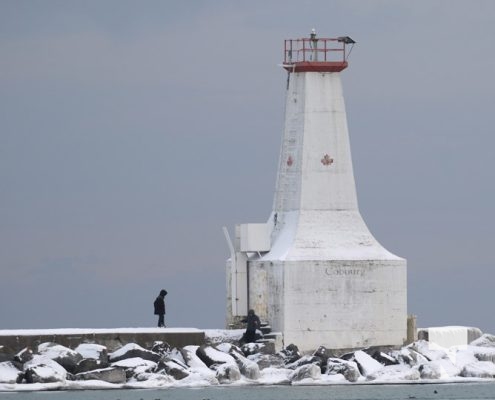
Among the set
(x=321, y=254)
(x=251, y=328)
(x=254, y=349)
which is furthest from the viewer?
(x=321, y=254)

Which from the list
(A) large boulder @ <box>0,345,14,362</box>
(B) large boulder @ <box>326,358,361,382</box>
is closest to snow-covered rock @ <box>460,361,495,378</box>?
(B) large boulder @ <box>326,358,361,382</box>

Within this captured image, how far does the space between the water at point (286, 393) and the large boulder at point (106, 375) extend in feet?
2.33

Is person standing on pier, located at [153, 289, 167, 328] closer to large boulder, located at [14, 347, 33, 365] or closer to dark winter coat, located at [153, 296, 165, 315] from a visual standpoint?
dark winter coat, located at [153, 296, 165, 315]

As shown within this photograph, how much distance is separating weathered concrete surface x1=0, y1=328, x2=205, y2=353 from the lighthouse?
83.9 inches

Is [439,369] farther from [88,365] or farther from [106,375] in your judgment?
[88,365]

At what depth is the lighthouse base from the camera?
1806 inches

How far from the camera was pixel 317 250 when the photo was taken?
46.4 m

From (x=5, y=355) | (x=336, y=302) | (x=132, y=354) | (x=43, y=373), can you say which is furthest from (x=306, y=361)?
(x=5, y=355)

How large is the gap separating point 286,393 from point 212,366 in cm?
273

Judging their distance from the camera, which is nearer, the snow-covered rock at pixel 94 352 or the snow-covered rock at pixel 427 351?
the snow-covered rock at pixel 94 352

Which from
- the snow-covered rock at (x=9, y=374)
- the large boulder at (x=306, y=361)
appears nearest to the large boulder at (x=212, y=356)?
the large boulder at (x=306, y=361)

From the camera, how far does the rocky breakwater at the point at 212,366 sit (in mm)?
42156

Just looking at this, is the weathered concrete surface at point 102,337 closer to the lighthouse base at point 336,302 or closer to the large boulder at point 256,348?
the large boulder at point 256,348

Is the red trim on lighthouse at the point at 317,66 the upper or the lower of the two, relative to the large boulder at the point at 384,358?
upper
